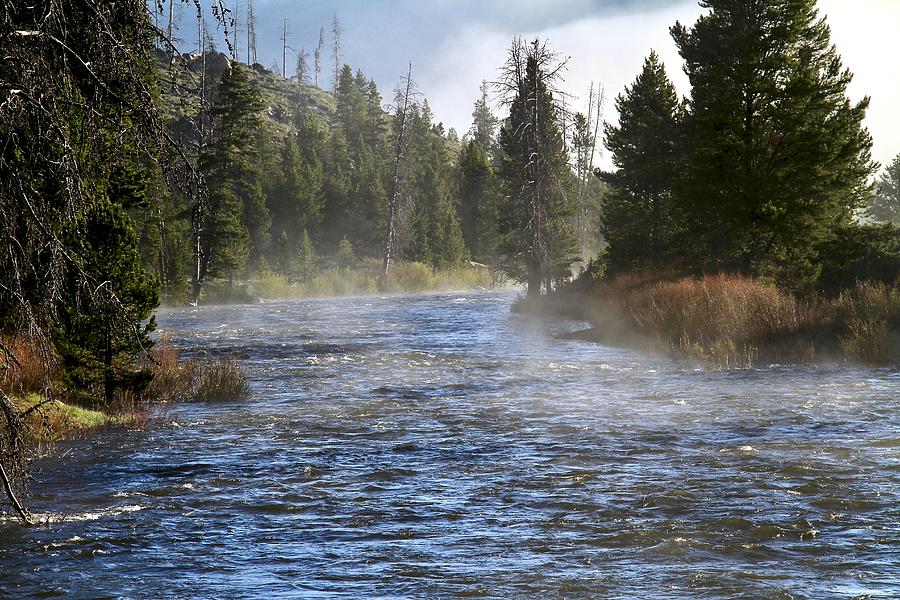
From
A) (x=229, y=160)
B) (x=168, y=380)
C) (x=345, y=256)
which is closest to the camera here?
(x=168, y=380)

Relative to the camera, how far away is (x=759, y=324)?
68.8 feet

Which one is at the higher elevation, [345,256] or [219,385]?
[345,256]

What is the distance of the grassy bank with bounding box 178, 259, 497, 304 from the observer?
172 feet

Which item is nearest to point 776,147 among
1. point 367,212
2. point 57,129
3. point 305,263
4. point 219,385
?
point 219,385

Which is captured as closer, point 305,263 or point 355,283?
point 355,283

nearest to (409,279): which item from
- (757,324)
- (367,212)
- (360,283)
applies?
(360,283)

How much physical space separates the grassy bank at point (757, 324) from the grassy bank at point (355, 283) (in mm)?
30939

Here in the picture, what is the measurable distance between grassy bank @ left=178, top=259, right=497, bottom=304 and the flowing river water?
119ft

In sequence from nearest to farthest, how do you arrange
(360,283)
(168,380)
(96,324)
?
(96,324)
(168,380)
(360,283)

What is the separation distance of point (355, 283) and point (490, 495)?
52.7 metres

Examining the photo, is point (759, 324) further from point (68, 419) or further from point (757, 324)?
point (68, 419)

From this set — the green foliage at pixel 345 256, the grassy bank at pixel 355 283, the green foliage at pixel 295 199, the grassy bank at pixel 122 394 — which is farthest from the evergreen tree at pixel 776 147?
the green foliage at pixel 295 199

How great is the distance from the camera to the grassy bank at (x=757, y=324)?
744 inches

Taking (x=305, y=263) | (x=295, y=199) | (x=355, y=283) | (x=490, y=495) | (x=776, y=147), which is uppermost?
(x=295, y=199)
